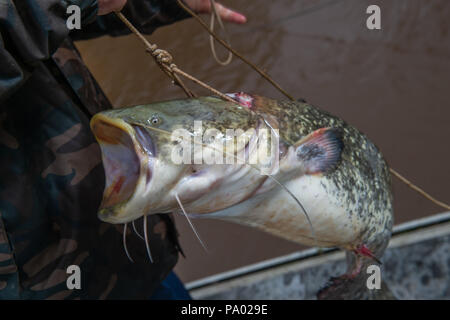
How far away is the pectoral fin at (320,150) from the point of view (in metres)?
1.10

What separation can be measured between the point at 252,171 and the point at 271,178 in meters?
0.07

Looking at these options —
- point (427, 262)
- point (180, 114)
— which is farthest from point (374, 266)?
point (180, 114)

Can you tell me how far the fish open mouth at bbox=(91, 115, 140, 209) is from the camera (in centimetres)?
91

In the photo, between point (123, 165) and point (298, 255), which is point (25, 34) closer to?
point (123, 165)

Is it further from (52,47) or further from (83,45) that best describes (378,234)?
(83,45)

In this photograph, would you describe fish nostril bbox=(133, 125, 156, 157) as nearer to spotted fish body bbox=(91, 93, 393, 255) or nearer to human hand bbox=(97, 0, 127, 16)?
spotted fish body bbox=(91, 93, 393, 255)

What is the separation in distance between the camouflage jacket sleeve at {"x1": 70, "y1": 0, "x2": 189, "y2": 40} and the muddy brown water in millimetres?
1569

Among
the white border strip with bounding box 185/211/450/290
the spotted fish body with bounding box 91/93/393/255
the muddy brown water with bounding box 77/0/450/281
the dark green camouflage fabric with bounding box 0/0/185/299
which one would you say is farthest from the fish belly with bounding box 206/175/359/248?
the muddy brown water with bounding box 77/0/450/281

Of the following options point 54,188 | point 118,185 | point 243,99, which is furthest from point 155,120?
point 54,188

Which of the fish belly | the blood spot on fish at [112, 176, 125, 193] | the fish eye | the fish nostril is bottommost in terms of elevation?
the fish belly

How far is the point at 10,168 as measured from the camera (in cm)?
110

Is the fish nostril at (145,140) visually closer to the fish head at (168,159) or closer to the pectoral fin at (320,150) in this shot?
the fish head at (168,159)

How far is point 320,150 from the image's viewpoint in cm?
112

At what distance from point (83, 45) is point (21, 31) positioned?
2.95 metres
